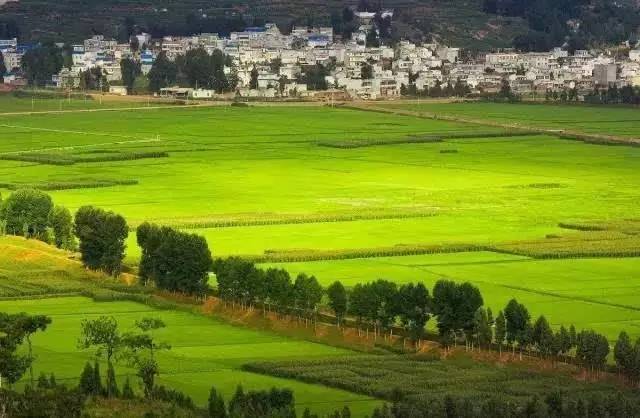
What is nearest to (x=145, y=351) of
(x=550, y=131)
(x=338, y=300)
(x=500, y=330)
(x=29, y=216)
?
(x=338, y=300)

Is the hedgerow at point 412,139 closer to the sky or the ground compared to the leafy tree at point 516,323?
closer to the ground

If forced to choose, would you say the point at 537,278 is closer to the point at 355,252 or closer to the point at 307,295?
the point at 355,252

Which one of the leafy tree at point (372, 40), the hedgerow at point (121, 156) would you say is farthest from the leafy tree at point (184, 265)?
the leafy tree at point (372, 40)

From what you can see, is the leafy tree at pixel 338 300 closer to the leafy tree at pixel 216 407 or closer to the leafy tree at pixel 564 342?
the leafy tree at pixel 564 342

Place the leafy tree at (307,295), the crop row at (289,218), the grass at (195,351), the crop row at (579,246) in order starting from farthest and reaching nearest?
the crop row at (289,218), the crop row at (579,246), the leafy tree at (307,295), the grass at (195,351)

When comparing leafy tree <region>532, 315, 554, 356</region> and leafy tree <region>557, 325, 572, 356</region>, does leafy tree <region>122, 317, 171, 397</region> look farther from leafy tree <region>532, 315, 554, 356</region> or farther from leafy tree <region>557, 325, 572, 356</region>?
leafy tree <region>557, 325, 572, 356</region>

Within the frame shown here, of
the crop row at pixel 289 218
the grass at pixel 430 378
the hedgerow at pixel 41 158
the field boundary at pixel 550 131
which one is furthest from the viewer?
the field boundary at pixel 550 131
